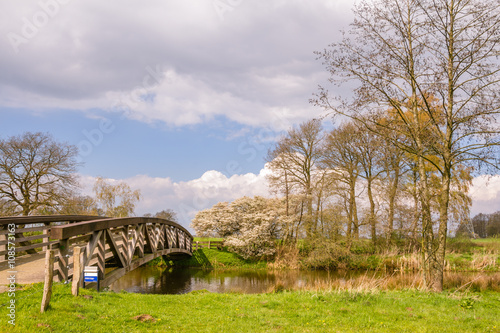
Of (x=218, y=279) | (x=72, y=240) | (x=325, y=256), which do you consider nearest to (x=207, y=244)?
(x=218, y=279)

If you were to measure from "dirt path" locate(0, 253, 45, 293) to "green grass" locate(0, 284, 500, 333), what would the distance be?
76cm

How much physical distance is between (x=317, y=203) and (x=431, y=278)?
55.2 feet

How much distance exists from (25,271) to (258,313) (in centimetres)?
572

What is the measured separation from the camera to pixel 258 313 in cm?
745

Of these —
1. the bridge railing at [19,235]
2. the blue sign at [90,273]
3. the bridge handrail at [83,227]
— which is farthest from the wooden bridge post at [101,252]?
the blue sign at [90,273]

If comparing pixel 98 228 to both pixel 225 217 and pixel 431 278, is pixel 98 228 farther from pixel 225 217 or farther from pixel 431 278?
pixel 225 217

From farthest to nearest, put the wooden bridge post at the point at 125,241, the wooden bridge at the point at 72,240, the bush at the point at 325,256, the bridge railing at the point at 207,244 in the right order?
the bridge railing at the point at 207,244 < the bush at the point at 325,256 < the wooden bridge post at the point at 125,241 < the wooden bridge at the point at 72,240

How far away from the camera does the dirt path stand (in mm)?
7191

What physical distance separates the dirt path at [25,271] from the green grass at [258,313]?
0.76 metres

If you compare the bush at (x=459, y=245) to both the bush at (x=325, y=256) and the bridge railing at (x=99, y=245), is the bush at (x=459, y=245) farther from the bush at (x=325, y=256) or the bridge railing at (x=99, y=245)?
the bridge railing at (x=99, y=245)

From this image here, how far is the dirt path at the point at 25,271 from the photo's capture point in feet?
23.6

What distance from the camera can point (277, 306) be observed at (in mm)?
8109

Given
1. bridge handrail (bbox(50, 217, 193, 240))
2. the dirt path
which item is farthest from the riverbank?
the dirt path

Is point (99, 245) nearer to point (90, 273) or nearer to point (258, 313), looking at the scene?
point (90, 273)
